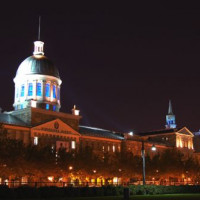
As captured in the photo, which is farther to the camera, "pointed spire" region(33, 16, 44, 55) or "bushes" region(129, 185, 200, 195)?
"pointed spire" region(33, 16, 44, 55)

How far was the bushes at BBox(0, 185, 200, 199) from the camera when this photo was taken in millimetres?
41438

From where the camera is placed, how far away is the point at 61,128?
282 feet

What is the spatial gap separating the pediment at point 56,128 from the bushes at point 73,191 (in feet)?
103

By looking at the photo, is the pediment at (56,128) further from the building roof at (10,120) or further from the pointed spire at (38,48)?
the pointed spire at (38,48)

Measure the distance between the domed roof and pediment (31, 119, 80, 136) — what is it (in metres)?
12.6

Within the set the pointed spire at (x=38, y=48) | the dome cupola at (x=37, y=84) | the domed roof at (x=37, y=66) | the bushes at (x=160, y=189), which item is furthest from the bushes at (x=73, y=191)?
the pointed spire at (x=38, y=48)

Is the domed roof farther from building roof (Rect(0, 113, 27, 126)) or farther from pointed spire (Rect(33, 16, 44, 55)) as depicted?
building roof (Rect(0, 113, 27, 126))

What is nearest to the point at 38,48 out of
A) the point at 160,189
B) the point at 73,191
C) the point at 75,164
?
the point at 75,164

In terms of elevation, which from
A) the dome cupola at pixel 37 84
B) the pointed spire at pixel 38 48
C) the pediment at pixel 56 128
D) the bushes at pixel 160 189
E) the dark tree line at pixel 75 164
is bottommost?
the bushes at pixel 160 189

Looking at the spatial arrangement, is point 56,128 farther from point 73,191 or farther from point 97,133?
point 73,191

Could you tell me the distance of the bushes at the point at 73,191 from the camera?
136 feet

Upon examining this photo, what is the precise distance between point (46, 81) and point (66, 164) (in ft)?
85.8

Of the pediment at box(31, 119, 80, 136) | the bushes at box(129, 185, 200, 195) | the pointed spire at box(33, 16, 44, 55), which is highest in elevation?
the pointed spire at box(33, 16, 44, 55)

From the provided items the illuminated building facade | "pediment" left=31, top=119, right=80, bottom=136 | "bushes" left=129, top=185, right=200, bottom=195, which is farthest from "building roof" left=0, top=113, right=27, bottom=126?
"bushes" left=129, top=185, right=200, bottom=195
